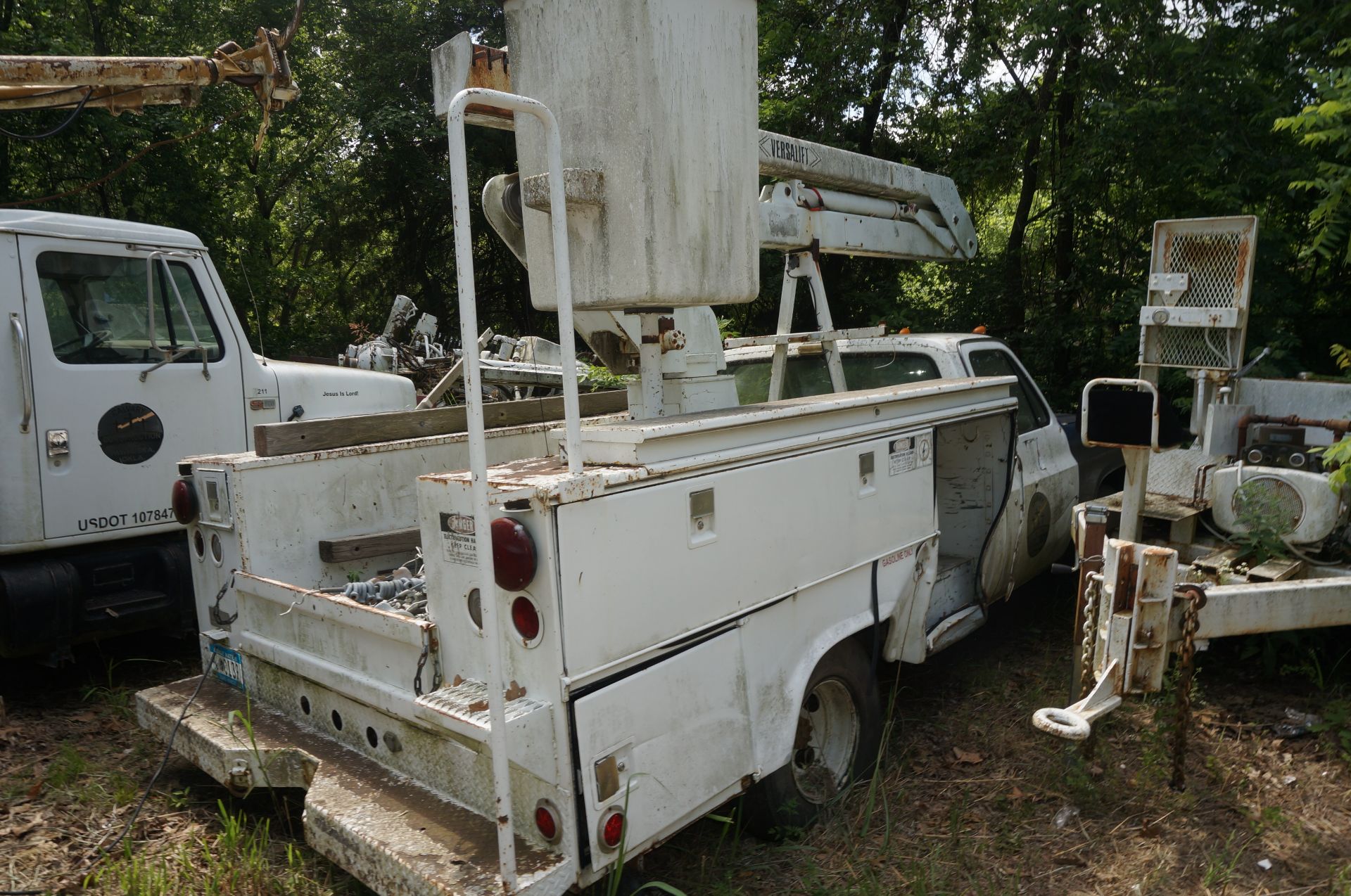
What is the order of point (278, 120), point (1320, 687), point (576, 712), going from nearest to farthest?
point (576, 712) < point (1320, 687) < point (278, 120)

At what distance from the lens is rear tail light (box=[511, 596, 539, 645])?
2480 mm

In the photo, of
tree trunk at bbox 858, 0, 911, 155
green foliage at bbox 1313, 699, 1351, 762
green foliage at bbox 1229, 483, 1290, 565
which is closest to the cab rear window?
green foliage at bbox 1229, 483, 1290, 565

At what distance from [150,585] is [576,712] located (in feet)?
11.9

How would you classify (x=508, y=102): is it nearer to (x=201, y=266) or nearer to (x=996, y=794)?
(x=996, y=794)

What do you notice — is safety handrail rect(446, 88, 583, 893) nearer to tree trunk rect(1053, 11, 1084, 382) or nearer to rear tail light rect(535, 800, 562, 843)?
rear tail light rect(535, 800, 562, 843)

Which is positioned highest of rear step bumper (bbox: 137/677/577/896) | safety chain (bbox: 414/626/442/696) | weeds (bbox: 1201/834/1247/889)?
safety chain (bbox: 414/626/442/696)

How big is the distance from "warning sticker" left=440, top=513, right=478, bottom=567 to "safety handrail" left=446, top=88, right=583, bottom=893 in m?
0.47

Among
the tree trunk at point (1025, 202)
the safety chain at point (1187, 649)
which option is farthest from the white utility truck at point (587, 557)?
the tree trunk at point (1025, 202)

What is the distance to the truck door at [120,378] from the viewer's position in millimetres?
4738

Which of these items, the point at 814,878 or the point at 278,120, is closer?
the point at 814,878

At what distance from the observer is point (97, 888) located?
10.6ft

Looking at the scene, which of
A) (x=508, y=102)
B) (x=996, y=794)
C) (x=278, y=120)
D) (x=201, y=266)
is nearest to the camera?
(x=508, y=102)

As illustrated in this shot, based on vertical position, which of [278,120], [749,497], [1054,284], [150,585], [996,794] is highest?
[278,120]

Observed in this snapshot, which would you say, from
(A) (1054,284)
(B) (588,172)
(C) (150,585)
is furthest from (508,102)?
(A) (1054,284)
